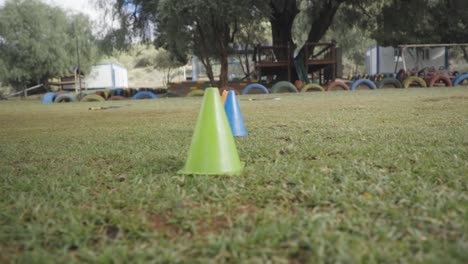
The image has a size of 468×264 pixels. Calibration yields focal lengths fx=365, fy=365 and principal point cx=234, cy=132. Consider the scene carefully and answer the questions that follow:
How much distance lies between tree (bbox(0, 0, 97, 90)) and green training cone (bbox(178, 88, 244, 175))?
87.5 ft

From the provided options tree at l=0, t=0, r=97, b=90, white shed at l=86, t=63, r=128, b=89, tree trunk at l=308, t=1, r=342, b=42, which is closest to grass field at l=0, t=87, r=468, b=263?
tree trunk at l=308, t=1, r=342, b=42

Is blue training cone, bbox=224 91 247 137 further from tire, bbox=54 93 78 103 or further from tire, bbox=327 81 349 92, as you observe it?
tire, bbox=54 93 78 103

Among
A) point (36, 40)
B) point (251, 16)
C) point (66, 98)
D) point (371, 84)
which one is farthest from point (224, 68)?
point (36, 40)

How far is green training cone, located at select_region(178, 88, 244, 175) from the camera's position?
2.58 m

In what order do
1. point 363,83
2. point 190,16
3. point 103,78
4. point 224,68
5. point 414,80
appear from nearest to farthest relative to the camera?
point 190,16 → point 414,80 → point 363,83 → point 224,68 → point 103,78

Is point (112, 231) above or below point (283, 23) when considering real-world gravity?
below

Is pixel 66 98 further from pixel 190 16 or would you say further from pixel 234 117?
pixel 234 117

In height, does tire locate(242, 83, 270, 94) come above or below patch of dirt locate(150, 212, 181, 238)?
above

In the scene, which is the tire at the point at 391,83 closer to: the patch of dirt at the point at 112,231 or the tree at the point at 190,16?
the tree at the point at 190,16

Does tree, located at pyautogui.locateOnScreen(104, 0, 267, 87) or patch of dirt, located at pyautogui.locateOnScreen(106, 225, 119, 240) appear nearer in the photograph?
patch of dirt, located at pyautogui.locateOnScreen(106, 225, 119, 240)

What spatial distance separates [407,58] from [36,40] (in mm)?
32846

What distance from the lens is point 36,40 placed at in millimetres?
28266

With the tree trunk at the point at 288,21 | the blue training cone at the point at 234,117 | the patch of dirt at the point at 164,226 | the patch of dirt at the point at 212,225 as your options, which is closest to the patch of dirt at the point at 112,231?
the patch of dirt at the point at 164,226

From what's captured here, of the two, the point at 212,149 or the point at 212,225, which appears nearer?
the point at 212,225
